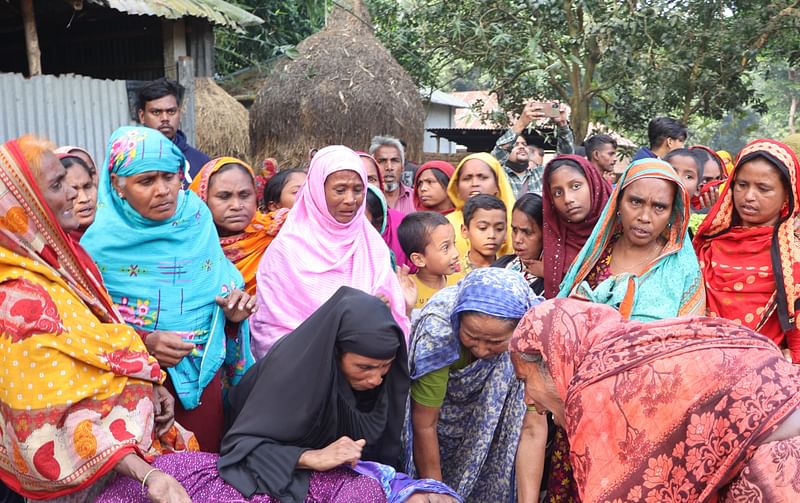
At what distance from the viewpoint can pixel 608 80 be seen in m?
7.68

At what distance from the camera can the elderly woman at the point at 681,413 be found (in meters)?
1.84

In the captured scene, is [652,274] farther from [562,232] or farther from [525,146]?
[525,146]

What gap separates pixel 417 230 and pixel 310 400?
144cm

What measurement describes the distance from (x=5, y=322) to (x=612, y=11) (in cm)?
632

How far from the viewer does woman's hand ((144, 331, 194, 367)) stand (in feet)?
9.11

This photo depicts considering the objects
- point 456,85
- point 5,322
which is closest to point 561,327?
point 5,322

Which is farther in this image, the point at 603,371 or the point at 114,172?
the point at 114,172

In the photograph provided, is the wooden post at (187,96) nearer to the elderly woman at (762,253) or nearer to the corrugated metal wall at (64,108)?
the corrugated metal wall at (64,108)

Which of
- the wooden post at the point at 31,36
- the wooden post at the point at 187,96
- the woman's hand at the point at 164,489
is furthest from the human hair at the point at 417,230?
the wooden post at the point at 31,36

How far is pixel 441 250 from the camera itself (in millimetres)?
3834

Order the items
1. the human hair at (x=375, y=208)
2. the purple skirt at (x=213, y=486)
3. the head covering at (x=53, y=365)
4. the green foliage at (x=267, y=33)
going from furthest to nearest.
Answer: the green foliage at (x=267, y=33), the human hair at (x=375, y=208), the purple skirt at (x=213, y=486), the head covering at (x=53, y=365)

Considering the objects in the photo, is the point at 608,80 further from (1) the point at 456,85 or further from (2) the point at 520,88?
(1) the point at 456,85

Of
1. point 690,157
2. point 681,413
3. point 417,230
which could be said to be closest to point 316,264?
point 417,230

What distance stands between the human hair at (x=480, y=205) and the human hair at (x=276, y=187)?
42.5 inches
